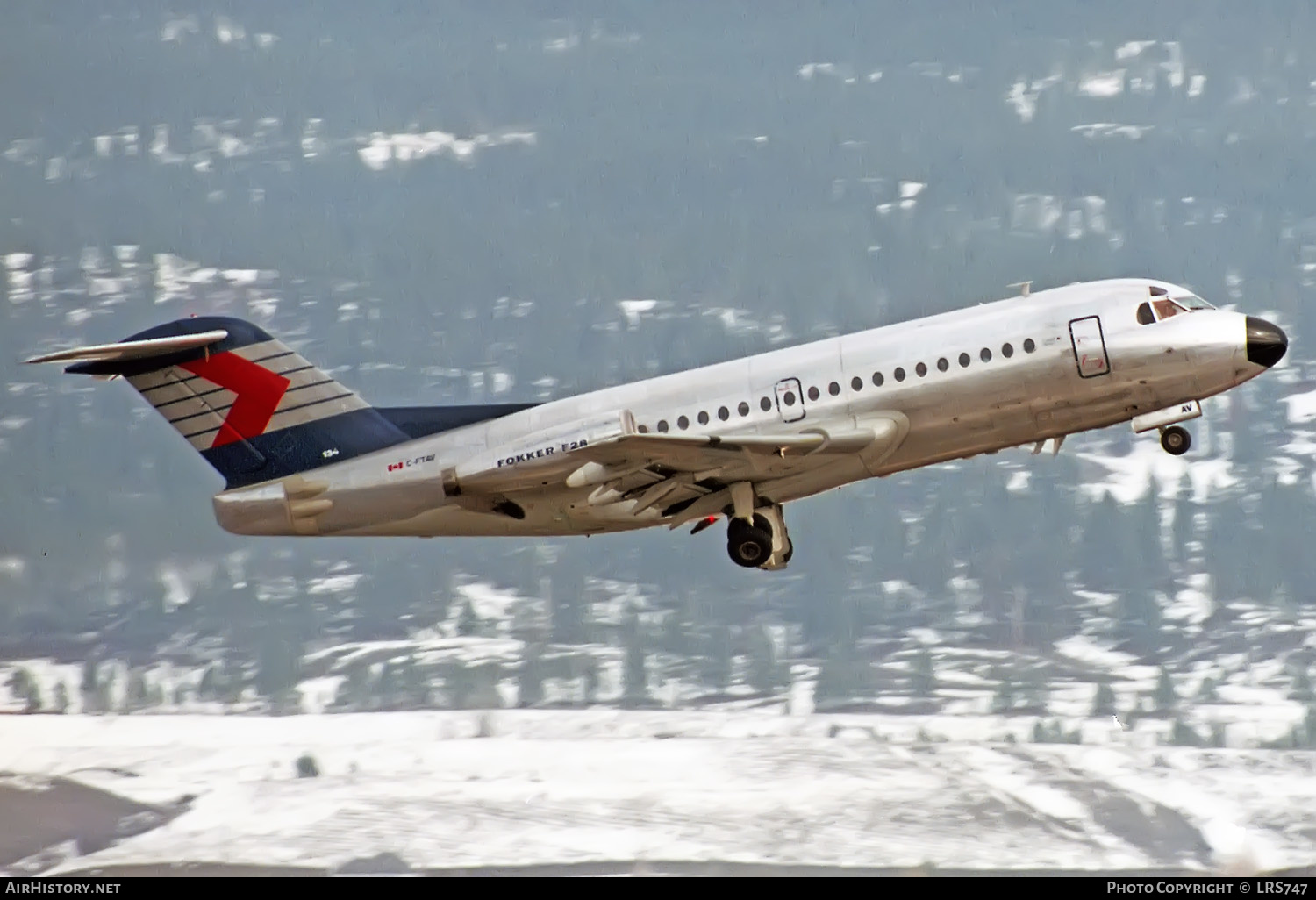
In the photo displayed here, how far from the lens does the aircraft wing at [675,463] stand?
102 feet

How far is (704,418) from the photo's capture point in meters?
32.7

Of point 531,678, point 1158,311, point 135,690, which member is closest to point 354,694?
point 531,678

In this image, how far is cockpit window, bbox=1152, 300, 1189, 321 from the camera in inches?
1240

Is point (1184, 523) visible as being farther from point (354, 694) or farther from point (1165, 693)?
point (354, 694)

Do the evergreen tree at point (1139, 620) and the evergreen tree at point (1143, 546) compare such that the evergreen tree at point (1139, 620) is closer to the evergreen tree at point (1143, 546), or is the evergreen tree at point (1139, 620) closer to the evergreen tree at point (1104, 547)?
the evergreen tree at point (1143, 546)

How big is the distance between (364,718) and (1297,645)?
2020 inches

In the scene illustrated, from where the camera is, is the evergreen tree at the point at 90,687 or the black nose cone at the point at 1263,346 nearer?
the black nose cone at the point at 1263,346

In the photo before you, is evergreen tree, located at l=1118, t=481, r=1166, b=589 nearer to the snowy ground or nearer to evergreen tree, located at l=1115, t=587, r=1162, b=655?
evergreen tree, located at l=1115, t=587, r=1162, b=655

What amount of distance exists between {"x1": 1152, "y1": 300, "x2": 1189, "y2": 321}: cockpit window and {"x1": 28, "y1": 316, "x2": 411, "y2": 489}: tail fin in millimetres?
13761

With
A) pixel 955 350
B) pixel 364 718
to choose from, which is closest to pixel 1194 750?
pixel 364 718

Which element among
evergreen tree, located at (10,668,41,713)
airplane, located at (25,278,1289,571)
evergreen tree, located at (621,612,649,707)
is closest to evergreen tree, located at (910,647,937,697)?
evergreen tree, located at (621,612,649,707)

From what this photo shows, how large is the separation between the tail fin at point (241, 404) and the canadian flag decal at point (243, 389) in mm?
17

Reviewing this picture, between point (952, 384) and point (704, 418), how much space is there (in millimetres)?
4370

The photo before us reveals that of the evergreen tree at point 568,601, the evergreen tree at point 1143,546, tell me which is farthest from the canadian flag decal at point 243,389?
the evergreen tree at point 1143,546
